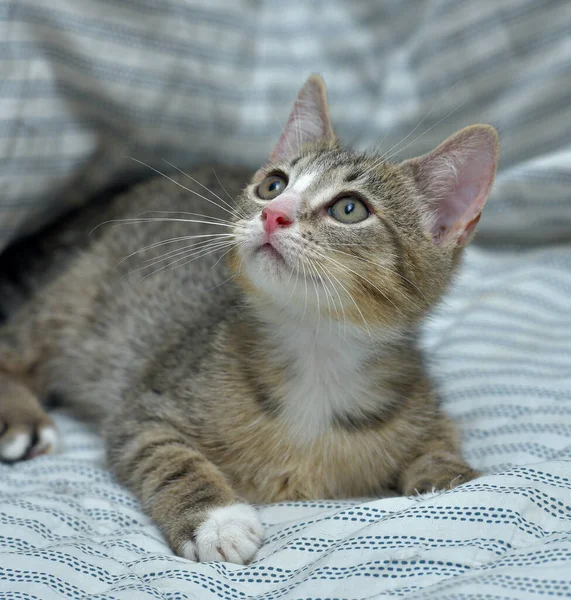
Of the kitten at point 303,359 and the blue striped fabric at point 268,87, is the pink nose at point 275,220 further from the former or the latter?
the blue striped fabric at point 268,87

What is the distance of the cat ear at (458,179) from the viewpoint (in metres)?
1.36

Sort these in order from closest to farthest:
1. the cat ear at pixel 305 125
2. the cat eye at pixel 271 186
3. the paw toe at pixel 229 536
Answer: the paw toe at pixel 229 536 → the cat eye at pixel 271 186 → the cat ear at pixel 305 125

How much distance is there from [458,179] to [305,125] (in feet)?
1.40

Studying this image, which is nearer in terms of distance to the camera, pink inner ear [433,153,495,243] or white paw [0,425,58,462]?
pink inner ear [433,153,495,243]

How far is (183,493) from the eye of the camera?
53.8 inches

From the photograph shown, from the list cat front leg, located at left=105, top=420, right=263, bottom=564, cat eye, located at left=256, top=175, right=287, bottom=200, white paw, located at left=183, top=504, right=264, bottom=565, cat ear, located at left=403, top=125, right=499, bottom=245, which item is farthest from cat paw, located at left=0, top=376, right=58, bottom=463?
cat ear, located at left=403, top=125, right=499, bottom=245

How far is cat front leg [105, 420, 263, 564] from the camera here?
1.25 meters

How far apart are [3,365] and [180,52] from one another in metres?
0.97

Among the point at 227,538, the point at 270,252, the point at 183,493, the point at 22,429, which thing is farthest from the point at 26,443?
the point at 270,252

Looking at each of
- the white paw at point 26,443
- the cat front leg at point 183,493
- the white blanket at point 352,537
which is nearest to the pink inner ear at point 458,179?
the white blanket at point 352,537

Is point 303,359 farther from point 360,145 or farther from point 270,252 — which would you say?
point 360,145

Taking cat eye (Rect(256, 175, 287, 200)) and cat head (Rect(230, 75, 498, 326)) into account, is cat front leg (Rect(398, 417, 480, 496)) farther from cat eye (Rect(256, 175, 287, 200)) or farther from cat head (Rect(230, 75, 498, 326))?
cat eye (Rect(256, 175, 287, 200))

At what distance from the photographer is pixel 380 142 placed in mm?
2223

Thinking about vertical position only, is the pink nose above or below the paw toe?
above
